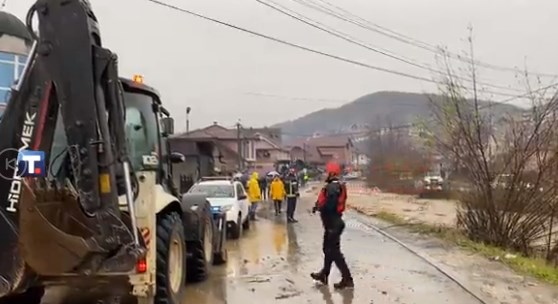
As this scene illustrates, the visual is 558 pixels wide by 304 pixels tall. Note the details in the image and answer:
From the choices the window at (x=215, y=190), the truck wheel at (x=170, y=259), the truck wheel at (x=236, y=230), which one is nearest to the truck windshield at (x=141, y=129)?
the truck wheel at (x=170, y=259)

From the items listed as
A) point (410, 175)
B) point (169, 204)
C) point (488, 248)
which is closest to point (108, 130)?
point (169, 204)

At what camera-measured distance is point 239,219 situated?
18.6m

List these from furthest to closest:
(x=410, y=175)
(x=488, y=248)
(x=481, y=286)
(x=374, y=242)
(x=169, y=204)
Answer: (x=410, y=175), (x=374, y=242), (x=488, y=248), (x=481, y=286), (x=169, y=204)

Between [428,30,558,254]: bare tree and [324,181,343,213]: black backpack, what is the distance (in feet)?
22.4

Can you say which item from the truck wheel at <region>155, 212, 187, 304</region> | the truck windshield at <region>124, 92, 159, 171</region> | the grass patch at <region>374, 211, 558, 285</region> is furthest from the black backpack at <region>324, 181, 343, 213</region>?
the grass patch at <region>374, 211, 558, 285</region>

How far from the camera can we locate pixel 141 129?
884 cm

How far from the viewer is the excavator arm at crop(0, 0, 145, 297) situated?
610cm

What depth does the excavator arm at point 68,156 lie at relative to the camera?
20.0 ft

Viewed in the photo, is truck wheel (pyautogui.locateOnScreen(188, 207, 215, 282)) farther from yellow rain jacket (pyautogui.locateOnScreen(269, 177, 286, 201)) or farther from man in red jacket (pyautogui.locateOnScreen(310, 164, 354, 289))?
yellow rain jacket (pyautogui.locateOnScreen(269, 177, 286, 201))

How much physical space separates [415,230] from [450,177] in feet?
6.04

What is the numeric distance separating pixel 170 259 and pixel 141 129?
1.68m

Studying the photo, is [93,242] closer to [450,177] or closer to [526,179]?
[526,179]

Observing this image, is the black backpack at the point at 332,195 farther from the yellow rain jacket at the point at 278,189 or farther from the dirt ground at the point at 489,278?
the yellow rain jacket at the point at 278,189

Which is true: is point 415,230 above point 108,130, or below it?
below
